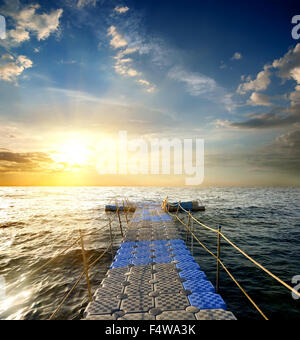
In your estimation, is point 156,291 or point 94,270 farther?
point 94,270

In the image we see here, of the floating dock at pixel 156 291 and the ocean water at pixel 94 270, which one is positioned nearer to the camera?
the floating dock at pixel 156 291

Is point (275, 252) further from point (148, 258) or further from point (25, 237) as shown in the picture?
point (25, 237)

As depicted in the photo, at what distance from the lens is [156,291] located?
4617 mm

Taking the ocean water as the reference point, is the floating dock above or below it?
above

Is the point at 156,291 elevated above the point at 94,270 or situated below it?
above

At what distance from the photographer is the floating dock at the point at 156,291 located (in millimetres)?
3752

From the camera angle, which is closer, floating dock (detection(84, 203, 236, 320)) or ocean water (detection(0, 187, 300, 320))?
floating dock (detection(84, 203, 236, 320))

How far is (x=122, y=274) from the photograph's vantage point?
5672mm

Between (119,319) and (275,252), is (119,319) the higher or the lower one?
the higher one

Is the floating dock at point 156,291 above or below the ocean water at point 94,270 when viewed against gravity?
above

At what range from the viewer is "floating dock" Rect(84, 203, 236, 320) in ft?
12.3

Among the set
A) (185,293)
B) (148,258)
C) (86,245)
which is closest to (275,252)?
(148,258)
